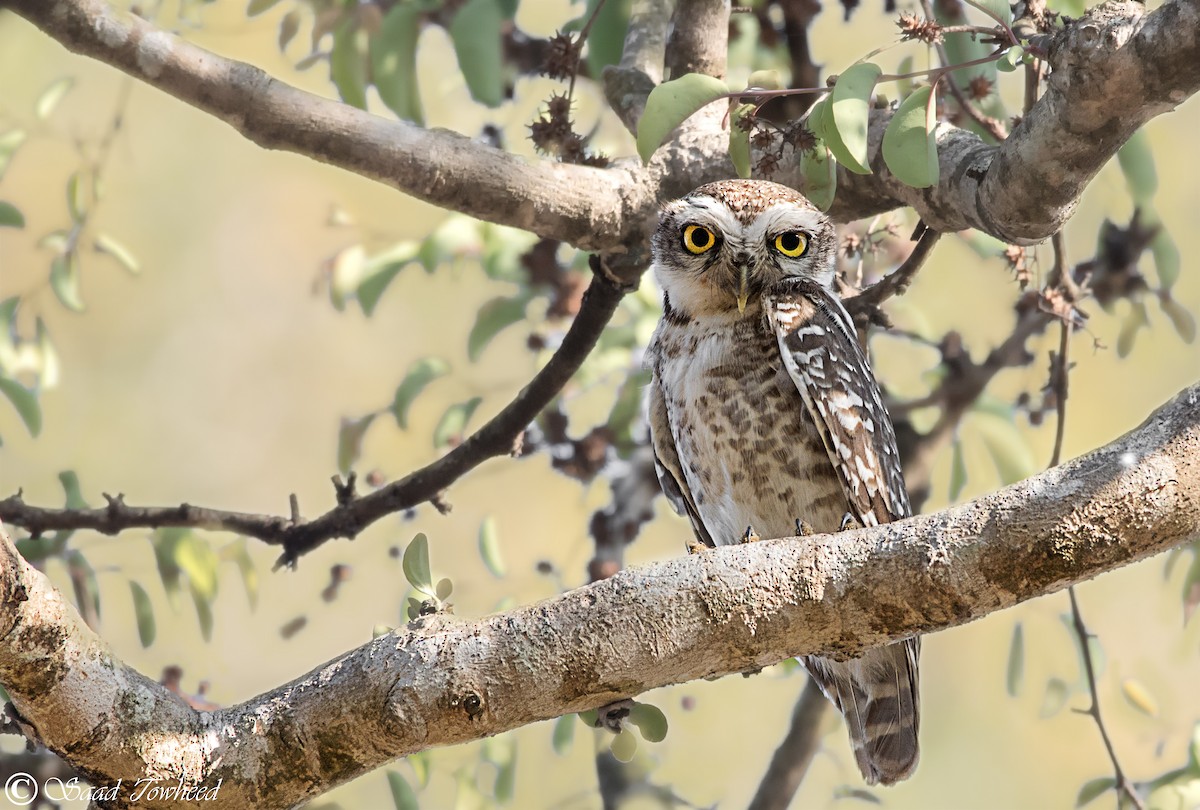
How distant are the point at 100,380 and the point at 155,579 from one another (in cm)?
492

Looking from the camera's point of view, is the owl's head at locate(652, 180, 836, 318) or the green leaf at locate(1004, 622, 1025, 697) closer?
the owl's head at locate(652, 180, 836, 318)

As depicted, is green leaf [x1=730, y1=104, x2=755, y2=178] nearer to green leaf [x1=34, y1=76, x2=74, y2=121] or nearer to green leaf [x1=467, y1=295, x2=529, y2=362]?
green leaf [x1=467, y1=295, x2=529, y2=362]

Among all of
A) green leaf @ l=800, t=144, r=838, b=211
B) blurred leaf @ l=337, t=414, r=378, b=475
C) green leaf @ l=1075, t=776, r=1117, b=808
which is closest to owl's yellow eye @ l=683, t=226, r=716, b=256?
green leaf @ l=800, t=144, r=838, b=211

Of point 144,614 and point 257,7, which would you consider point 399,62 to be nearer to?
point 257,7

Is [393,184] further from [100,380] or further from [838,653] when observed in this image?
[100,380]

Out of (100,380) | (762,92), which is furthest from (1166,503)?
(100,380)

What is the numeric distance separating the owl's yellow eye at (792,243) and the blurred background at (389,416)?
49 centimetres

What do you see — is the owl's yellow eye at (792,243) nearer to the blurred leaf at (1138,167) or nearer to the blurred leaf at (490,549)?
the blurred leaf at (1138,167)

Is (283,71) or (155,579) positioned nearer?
(155,579)

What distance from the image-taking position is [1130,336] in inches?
142

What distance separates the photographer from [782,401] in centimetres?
307

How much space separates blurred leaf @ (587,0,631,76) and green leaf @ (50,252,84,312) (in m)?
1.60

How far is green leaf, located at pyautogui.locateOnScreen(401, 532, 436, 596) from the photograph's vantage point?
1.99 m

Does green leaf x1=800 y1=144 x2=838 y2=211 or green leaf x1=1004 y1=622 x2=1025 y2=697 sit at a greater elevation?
green leaf x1=800 y1=144 x2=838 y2=211
